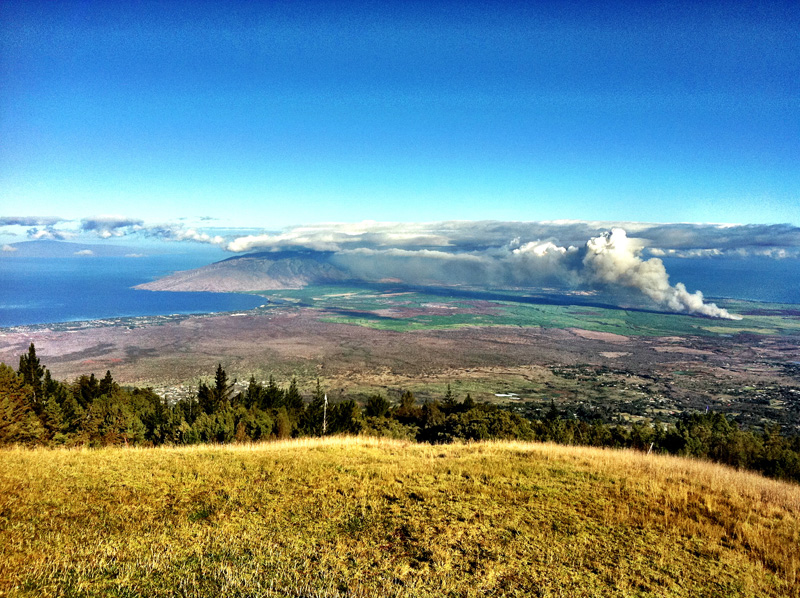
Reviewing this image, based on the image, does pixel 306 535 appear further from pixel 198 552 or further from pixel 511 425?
pixel 511 425

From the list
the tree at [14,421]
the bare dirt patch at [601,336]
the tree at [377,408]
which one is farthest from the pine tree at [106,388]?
the bare dirt patch at [601,336]

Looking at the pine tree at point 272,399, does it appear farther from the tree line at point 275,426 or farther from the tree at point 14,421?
the tree at point 14,421

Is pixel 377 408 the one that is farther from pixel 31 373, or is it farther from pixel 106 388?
pixel 31 373

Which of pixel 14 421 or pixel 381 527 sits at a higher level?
pixel 381 527

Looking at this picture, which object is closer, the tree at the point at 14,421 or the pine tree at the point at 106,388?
the tree at the point at 14,421

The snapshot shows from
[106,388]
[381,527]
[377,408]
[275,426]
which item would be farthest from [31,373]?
[381,527]

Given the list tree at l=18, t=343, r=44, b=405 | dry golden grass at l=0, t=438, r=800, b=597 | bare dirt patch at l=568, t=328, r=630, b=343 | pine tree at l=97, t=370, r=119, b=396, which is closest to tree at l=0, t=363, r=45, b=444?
tree at l=18, t=343, r=44, b=405

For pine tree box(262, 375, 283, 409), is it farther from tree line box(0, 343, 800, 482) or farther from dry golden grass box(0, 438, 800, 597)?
dry golden grass box(0, 438, 800, 597)

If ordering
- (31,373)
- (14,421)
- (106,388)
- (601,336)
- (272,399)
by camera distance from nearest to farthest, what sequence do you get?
(14,421) → (31,373) → (106,388) → (272,399) → (601,336)
